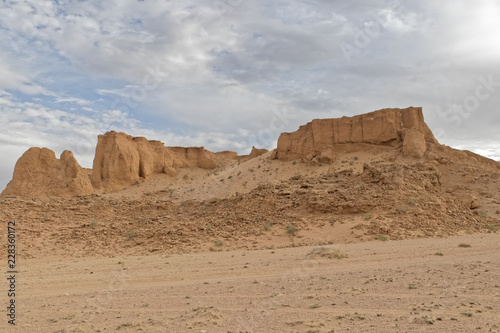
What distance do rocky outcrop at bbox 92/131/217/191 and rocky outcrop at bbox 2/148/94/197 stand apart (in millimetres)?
8174

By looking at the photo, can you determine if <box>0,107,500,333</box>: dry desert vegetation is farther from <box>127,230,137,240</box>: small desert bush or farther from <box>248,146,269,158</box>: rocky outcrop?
<box>248,146,269,158</box>: rocky outcrop

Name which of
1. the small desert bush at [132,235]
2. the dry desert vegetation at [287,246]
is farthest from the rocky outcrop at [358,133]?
the small desert bush at [132,235]

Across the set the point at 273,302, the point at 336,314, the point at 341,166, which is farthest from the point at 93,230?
the point at 341,166

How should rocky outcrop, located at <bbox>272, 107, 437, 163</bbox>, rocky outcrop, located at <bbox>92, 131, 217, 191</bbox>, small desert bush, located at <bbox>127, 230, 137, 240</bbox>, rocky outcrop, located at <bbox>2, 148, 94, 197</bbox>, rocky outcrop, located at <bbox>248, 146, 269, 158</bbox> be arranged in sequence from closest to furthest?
small desert bush, located at <bbox>127, 230, 137, 240</bbox> → rocky outcrop, located at <bbox>2, 148, 94, 197</bbox> → rocky outcrop, located at <bbox>272, 107, 437, 163</bbox> → rocky outcrop, located at <bbox>92, 131, 217, 191</bbox> → rocky outcrop, located at <bbox>248, 146, 269, 158</bbox>

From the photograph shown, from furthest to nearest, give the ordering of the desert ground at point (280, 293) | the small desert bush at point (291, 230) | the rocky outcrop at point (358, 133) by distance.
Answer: the rocky outcrop at point (358, 133)
the small desert bush at point (291, 230)
the desert ground at point (280, 293)

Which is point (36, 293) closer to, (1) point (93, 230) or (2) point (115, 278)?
(2) point (115, 278)

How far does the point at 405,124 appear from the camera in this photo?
37.8 m

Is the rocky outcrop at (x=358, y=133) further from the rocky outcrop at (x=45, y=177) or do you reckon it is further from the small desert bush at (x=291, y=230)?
the small desert bush at (x=291, y=230)

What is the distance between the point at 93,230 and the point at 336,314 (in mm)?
15319

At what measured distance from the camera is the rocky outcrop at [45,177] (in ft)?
104

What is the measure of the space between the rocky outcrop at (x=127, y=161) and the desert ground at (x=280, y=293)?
29952 mm

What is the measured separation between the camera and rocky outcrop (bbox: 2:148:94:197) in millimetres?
31719

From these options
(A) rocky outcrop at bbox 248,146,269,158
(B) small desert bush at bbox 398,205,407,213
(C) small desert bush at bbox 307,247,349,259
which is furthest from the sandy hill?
(A) rocky outcrop at bbox 248,146,269,158

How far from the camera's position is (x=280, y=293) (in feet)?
25.7
